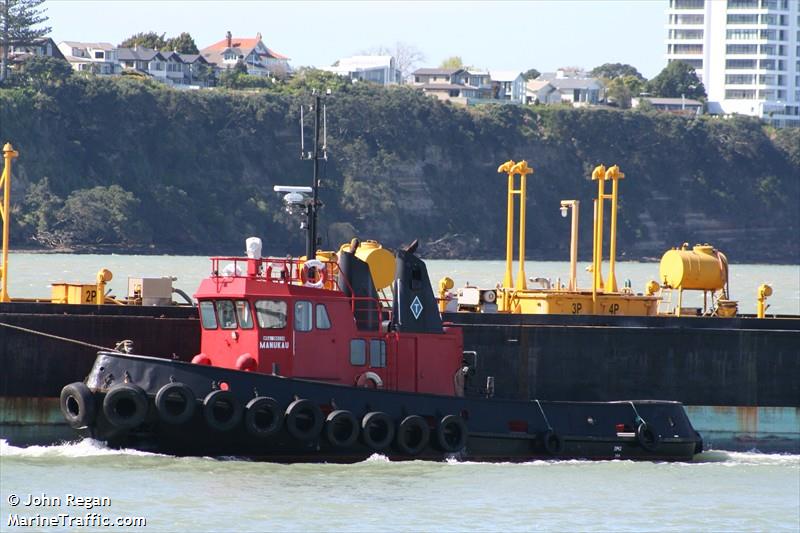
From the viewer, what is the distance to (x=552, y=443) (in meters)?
26.0

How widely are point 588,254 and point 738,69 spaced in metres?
95.2

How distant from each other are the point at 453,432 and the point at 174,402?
4472 mm

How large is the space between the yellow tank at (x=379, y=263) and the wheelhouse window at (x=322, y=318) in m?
3.87

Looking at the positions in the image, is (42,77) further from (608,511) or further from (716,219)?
(608,511)

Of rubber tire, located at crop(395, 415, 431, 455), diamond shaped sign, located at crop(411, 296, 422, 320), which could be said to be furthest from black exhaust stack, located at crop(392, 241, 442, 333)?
rubber tire, located at crop(395, 415, 431, 455)

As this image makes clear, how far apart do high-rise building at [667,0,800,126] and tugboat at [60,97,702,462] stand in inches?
6471

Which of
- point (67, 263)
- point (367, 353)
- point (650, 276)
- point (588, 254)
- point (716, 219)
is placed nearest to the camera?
point (367, 353)

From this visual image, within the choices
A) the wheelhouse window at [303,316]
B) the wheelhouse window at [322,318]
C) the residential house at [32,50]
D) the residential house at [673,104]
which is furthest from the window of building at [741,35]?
the wheelhouse window at [303,316]

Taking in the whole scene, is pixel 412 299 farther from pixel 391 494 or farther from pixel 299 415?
pixel 391 494

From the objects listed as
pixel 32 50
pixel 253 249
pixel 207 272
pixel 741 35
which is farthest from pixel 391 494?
pixel 741 35

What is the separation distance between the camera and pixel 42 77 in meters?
113

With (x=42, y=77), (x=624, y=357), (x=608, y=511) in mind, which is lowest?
(x=608, y=511)

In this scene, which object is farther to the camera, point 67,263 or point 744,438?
point 67,263

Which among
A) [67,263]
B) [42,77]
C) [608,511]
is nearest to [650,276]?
[67,263]
